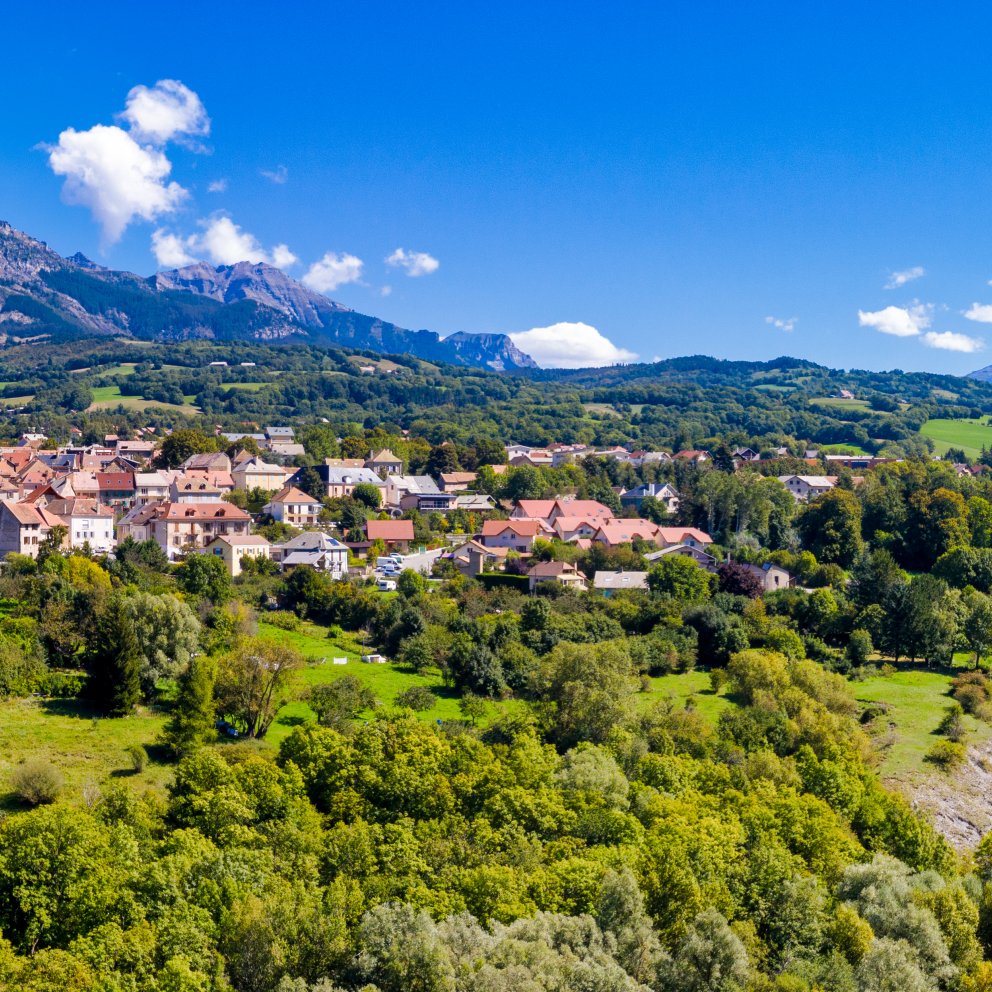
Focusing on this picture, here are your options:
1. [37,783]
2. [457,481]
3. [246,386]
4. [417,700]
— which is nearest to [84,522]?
[417,700]

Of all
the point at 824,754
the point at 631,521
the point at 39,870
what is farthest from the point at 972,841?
the point at 631,521

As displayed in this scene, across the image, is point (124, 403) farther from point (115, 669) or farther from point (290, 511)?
point (115, 669)

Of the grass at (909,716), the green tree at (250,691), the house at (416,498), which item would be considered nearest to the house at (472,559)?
the house at (416,498)

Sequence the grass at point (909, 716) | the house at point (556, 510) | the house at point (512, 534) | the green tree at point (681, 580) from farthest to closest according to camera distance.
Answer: the house at point (556, 510) < the house at point (512, 534) < the green tree at point (681, 580) < the grass at point (909, 716)

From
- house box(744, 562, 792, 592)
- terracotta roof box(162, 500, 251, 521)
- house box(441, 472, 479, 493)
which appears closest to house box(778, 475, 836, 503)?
house box(441, 472, 479, 493)

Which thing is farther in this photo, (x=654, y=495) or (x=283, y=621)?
(x=654, y=495)

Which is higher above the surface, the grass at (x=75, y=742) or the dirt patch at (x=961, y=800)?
the grass at (x=75, y=742)

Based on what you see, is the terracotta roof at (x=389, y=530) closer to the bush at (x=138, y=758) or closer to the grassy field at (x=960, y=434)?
the bush at (x=138, y=758)

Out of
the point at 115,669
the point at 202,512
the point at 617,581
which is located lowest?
the point at 115,669
